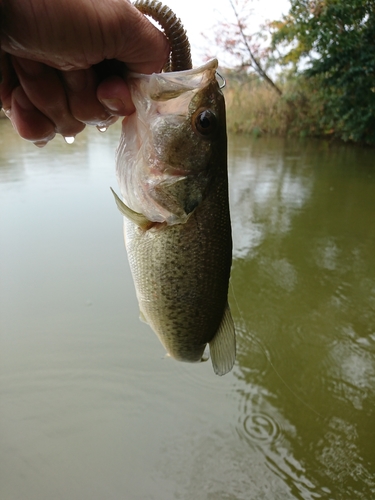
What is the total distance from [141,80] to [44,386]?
216 cm

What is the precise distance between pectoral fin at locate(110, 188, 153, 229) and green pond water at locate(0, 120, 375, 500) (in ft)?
4.18

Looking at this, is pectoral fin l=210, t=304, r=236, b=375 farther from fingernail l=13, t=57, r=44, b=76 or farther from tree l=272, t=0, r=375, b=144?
tree l=272, t=0, r=375, b=144

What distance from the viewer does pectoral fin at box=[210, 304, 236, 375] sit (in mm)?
1190

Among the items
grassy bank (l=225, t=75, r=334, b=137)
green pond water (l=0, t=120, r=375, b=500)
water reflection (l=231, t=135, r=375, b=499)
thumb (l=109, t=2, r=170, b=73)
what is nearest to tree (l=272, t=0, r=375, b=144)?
grassy bank (l=225, t=75, r=334, b=137)

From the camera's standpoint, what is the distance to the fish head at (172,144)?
3.35ft

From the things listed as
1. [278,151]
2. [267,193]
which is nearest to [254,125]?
[278,151]

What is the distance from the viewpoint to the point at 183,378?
2.58 m

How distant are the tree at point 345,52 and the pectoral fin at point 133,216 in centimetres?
1014

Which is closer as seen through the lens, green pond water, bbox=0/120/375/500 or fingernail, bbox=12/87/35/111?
fingernail, bbox=12/87/35/111

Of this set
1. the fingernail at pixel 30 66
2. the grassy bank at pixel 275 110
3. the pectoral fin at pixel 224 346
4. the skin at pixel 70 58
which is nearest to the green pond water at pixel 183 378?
the pectoral fin at pixel 224 346

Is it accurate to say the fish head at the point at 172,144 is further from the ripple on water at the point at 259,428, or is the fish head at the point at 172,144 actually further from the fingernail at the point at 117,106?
the ripple on water at the point at 259,428

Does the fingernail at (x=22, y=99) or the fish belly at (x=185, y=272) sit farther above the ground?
the fingernail at (x=22, y=99)

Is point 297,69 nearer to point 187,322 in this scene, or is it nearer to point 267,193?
point 267,193

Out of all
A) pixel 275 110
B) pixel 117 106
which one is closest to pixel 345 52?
pixel 275 110
